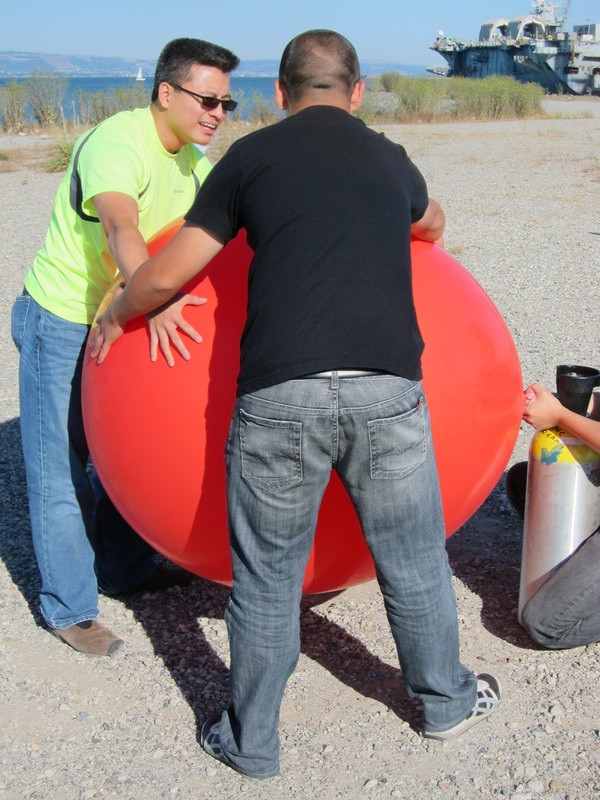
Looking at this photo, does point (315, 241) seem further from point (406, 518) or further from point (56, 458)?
point (56, 458)

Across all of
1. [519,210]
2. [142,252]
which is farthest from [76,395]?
[519,210]

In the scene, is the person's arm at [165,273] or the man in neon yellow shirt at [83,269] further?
the man in neon yellow shirt at [83,269]

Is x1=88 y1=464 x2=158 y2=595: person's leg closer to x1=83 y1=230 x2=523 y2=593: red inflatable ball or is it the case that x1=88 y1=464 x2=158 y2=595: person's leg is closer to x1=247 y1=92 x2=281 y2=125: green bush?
x1=83 y1=230 x2=523 y2=593: red inflatable ball

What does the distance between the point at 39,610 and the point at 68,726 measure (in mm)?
870

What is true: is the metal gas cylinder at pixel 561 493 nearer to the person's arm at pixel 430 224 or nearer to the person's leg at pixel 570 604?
the person's leg at pixel 570 604

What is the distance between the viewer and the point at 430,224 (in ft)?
9.50

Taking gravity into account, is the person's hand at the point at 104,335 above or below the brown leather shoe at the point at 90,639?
above

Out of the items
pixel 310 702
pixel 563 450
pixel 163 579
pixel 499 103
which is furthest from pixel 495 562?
pixel 499 103

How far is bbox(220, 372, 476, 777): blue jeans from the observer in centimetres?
240

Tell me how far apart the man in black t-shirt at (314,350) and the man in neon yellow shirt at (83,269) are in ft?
2.13

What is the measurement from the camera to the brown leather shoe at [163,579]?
4035mm

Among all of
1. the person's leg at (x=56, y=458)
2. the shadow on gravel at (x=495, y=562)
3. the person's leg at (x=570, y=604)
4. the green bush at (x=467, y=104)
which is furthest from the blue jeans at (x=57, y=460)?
the green bush at (x=467, y=104)

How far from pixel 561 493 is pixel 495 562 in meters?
0.84

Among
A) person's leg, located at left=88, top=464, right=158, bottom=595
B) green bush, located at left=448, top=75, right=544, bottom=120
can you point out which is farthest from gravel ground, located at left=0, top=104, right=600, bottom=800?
green bush, located at left=448, top=75, right=544, bottom=120
